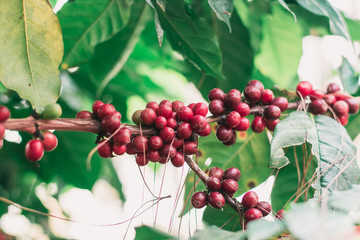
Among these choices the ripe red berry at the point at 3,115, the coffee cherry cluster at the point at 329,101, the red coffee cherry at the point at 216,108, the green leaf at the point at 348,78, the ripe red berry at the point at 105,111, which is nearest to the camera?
the ripe red berry at the point at 3,115

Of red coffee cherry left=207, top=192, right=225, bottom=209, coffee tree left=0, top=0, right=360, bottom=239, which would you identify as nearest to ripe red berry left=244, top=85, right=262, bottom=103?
coffee tree left=0, top=0, right=360, bottom=239

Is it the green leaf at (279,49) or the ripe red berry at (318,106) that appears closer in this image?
the ripe red berry at (318,106)

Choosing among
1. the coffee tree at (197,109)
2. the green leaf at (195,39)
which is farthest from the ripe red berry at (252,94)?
the green leaf at (195,39)

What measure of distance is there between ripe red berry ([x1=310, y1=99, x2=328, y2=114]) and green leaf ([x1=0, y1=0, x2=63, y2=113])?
0.52 m

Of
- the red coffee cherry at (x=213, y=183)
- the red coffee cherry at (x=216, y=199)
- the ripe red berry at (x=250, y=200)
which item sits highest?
the red coffee cherry at (x=213, y=183)

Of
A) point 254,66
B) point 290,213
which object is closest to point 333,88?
point 254,66

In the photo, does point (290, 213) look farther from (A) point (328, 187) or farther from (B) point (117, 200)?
(B) point (117, 200)

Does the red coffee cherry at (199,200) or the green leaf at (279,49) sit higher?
the green leaf at (279,49)

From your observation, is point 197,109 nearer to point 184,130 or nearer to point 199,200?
point 184,130

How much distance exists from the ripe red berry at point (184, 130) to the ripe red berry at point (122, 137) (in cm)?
9

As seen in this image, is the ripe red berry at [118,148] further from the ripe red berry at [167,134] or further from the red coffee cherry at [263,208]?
the red coffee cherry at [263,208]

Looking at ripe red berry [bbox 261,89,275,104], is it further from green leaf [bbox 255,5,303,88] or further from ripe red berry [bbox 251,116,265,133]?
green leaf [bbox 255,5,303,88]

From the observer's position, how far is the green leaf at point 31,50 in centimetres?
61

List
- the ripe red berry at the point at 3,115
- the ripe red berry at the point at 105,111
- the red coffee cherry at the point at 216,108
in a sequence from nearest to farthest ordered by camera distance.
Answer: the ripe red berry at the point at 3,115 < the ripe red berry at the point at 105,111 < the red coffee cherry at the point at 216,108
